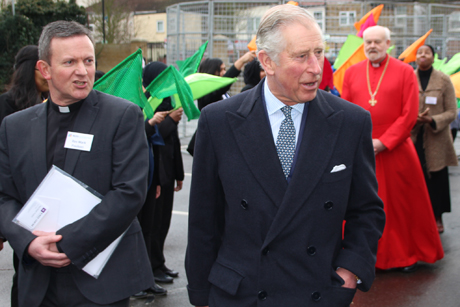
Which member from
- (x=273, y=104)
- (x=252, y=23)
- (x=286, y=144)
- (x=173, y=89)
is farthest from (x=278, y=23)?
(x=252, y=23)

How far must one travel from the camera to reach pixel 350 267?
2.07 meters

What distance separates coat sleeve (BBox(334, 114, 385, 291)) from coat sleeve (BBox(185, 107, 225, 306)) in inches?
21.7

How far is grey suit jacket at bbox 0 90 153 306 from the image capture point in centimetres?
238

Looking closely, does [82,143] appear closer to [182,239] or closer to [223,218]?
[223,218]

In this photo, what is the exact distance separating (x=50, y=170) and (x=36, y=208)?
198 millimetres

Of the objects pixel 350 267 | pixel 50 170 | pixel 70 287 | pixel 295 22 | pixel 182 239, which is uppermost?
pixel 295 22

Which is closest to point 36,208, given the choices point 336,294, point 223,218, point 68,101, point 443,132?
point 68,101

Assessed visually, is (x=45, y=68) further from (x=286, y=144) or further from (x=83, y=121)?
(x=286, y=144)

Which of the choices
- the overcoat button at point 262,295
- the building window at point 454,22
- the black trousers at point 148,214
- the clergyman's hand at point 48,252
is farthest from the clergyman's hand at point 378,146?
the building window at point 454,22

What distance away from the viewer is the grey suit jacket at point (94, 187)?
238 centimetres

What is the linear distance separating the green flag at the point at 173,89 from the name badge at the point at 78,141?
1.21 m

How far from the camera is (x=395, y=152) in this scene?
476 cm

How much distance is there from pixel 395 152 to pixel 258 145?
3.03 m

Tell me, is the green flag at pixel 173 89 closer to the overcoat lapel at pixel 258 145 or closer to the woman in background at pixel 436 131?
the overcoat lapel at pixel 258 145
